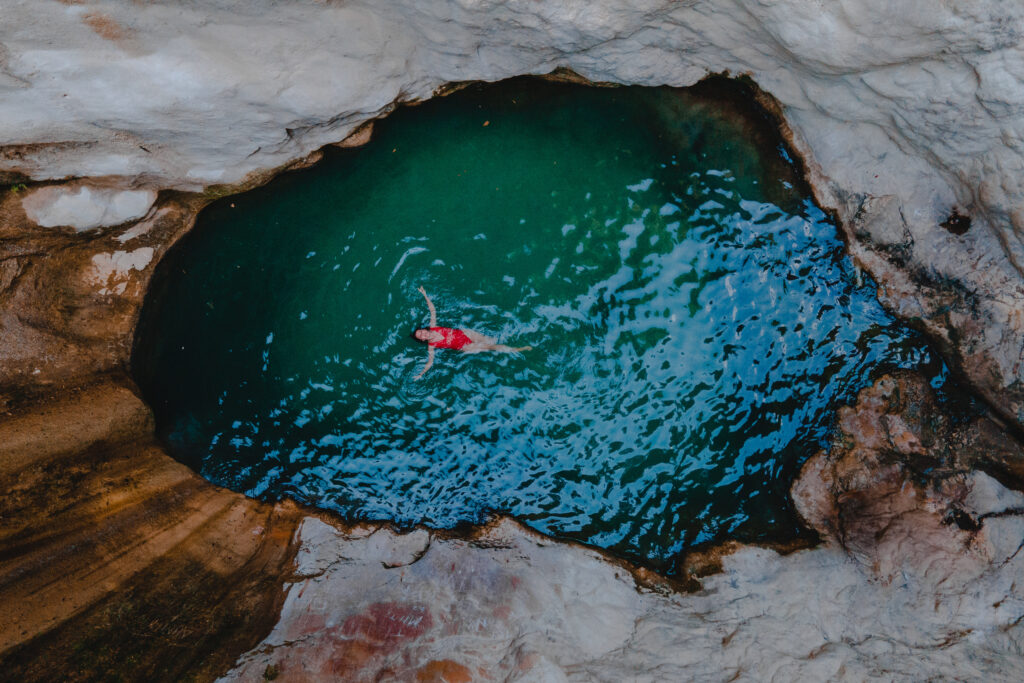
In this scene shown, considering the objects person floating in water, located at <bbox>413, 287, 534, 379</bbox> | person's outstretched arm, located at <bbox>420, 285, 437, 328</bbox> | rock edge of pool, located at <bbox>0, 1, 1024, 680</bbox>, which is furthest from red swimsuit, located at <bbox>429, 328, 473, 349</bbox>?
rock edge of pool, located at <bbox>0, 1, 1024, 680</bbox>

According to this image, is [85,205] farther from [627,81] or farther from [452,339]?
[627,81]

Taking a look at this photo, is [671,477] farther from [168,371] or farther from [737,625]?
[168,371]

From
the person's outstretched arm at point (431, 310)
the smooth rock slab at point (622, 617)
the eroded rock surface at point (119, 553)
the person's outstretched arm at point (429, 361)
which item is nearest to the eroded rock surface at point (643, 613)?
the smooth rock slab at point (622, 617)

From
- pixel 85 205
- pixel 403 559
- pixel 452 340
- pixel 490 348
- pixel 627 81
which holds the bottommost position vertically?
pixel 403 559

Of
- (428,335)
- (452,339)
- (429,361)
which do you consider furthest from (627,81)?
(429,361)

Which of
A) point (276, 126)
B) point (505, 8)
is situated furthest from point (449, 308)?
point (505, 8)

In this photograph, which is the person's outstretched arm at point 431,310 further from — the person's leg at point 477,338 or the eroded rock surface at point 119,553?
the eroded rock surface at point 119,553
